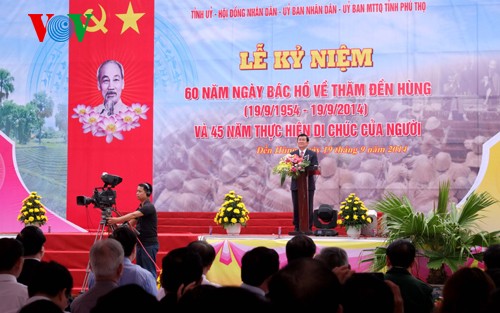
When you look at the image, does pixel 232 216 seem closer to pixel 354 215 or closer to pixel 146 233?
pixel 354 215

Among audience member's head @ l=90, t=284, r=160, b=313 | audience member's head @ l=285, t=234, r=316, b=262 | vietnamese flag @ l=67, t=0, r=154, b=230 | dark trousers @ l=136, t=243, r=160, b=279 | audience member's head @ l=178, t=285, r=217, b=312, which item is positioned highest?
vietnamese flag @ l=67, t=0, r=154, b=230

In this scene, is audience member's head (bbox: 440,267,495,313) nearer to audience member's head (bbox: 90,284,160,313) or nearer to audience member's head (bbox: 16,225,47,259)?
audience member's head (bbox: 90,284,160,313)

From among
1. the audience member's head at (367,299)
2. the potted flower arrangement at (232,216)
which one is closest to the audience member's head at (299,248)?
the audience member's head at (367,299)

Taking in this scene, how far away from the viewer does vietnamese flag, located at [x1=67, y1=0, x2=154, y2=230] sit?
10.3 meters

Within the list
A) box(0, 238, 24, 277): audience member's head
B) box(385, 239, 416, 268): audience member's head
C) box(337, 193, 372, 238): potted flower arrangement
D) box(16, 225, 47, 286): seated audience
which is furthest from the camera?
box(337, 193, 372, 238): potted flower arrangement

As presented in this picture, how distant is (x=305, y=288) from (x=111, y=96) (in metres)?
9.14

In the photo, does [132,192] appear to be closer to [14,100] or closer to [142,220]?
[14,100]

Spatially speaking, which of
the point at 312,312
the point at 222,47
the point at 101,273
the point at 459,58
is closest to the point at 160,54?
the point at 222,47

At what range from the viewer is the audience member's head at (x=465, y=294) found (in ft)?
6.51

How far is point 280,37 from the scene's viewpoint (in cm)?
993

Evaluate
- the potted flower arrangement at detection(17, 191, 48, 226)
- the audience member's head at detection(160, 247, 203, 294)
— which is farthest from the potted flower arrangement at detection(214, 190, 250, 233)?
the audience member's head at detection(160, 247, 203, 294)

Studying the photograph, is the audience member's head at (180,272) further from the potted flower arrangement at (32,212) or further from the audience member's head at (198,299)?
the potted flower arrangement at (32,212)

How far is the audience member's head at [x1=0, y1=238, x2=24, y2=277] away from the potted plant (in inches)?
165

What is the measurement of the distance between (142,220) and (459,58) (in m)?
4.84
